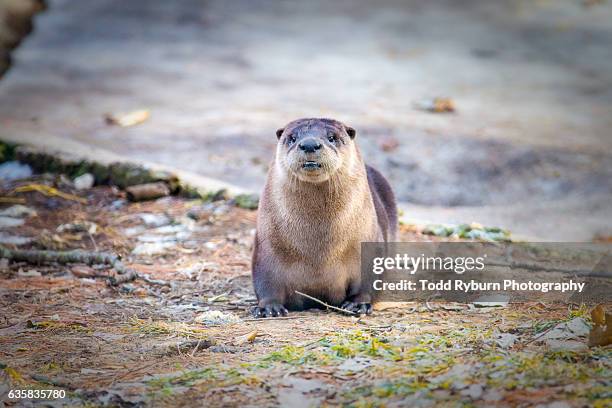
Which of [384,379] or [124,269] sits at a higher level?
[384,379]

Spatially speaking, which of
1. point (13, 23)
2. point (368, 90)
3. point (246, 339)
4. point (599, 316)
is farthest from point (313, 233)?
point (13, 23)

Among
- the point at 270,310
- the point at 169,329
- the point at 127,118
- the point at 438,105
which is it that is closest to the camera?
the point at 169,329

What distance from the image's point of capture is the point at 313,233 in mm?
5758

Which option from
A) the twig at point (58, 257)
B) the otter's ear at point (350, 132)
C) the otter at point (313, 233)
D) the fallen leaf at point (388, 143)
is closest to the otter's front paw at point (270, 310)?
the otter at point (313, 233)

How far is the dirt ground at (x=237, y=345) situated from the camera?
3.98 metres

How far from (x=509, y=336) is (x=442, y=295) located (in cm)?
149

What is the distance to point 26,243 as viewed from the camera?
23.6 ft

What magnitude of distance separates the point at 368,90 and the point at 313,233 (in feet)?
21.5

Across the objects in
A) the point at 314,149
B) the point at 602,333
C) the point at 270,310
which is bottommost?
the point at 270,310

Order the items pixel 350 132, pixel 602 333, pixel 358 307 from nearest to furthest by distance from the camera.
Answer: pixel 602 333 < pixel 358 307 < pixel 350 132

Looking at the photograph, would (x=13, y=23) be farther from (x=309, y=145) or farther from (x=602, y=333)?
(x=602, y=333)

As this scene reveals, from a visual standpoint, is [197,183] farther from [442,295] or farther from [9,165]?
[442,295]

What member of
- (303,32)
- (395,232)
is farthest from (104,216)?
(303,32)

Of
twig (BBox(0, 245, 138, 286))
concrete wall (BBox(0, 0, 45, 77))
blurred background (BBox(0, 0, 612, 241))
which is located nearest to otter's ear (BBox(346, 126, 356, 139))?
twig (BBox(0, 245, 138, 286))
